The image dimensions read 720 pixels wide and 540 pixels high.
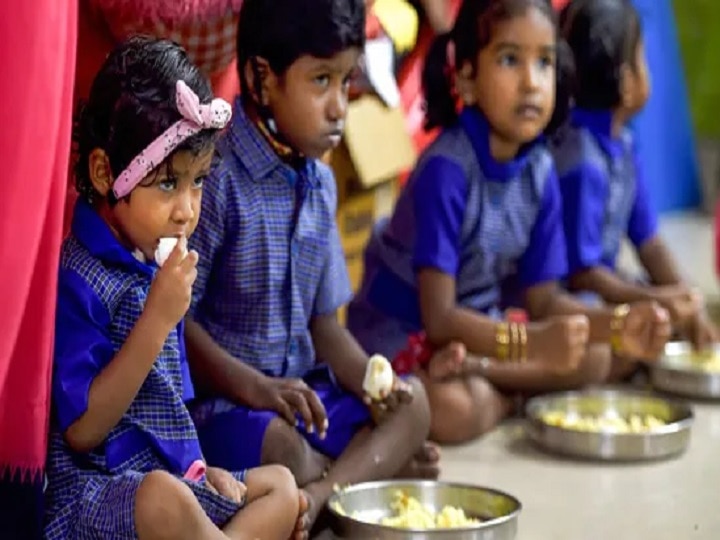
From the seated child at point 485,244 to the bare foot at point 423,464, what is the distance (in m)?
0.28

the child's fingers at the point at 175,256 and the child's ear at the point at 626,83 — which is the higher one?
the child's ear at the point at 626,83

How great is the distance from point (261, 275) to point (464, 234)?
0.69 metres

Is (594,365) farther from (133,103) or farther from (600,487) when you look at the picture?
(133,103)

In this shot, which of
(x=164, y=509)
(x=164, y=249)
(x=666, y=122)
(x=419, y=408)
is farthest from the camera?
(x=666, y=122)

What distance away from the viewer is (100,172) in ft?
6.67

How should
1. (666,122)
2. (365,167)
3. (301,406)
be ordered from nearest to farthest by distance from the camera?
(301,406), (365,167), (666,122)

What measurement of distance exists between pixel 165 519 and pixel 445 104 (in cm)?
145

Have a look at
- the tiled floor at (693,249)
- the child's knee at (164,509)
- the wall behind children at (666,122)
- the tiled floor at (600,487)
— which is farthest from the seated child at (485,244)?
the wall behind children at (666,122)

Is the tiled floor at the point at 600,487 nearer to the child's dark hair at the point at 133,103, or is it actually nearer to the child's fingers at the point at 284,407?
the child's fingers at the point at 284,407

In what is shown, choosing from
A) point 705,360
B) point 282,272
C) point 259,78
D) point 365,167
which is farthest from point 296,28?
point 705,360

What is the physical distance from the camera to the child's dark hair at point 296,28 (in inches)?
94.7

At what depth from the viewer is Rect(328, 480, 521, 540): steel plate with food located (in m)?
2.23

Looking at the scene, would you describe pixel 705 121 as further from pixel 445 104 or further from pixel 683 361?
pixel 445 104

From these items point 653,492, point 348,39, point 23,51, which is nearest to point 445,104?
point 348,39
